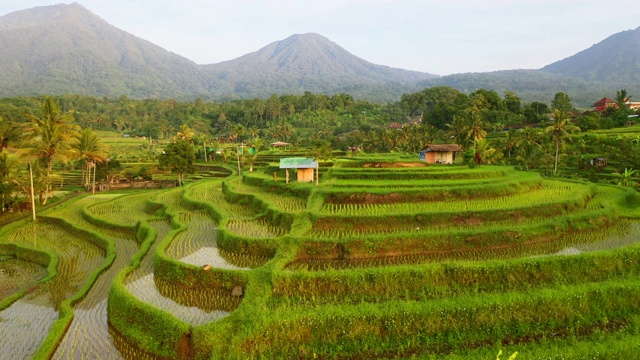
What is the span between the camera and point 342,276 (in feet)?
32.0

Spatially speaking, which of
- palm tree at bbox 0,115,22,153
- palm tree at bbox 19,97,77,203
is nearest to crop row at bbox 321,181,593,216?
palm tree at bbox 19,97,77,203

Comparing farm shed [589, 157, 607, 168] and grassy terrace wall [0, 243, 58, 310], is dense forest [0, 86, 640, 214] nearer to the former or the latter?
farm shed [589, 157, 607, 168]

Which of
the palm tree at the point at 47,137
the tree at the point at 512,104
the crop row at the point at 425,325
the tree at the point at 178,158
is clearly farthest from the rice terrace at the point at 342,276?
the tree at the point at 512,104

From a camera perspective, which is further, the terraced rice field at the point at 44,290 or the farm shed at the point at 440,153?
the farm shed at the point at 440,153

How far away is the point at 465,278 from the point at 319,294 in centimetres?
382

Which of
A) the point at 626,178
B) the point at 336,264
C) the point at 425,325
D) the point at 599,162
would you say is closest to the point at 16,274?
the point at 336,264

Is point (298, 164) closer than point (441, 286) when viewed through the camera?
No

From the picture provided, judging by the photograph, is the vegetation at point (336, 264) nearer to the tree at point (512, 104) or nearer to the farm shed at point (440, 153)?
the farm shed at point (440, 153)

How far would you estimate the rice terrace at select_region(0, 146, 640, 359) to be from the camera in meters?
7.98

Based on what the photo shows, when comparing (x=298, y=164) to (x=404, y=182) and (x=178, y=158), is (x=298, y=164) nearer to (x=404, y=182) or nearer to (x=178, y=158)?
(x=404, y=182)

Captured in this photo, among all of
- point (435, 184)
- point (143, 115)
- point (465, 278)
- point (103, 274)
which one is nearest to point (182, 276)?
point (103, 274)

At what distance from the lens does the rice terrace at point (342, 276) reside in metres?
7.98

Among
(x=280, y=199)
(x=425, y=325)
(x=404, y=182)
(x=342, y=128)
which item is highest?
(x=342, y=128)

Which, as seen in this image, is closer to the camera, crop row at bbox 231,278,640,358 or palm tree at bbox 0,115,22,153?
crop row at bbox 231,278,640,358
